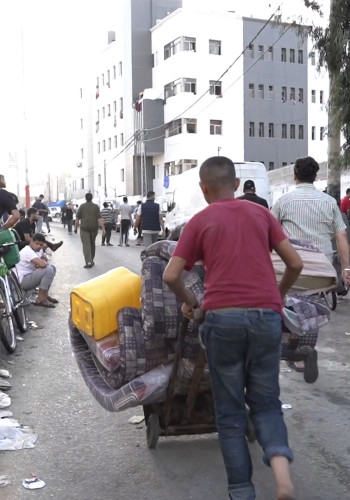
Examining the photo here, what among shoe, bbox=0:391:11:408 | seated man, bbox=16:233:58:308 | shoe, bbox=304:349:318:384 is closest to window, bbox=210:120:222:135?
seated man, bbox=16:233:58:308

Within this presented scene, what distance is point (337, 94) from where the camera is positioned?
37.2 ft

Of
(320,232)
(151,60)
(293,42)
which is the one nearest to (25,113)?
(151,60)

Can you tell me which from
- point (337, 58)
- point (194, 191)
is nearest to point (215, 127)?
point (194, 191)

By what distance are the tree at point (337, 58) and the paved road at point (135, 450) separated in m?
6.53

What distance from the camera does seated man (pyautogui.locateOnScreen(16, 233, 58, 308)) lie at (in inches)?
365

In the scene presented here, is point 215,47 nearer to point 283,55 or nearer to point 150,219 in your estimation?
point 283,55

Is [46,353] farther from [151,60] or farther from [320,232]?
[151,60]

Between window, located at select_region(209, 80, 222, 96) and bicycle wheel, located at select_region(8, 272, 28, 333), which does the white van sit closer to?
bicycle wheel, located at select_region(8, 272, 28, 333)

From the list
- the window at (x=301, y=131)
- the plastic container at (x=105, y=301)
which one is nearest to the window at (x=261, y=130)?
the window at (x=301, y=131)

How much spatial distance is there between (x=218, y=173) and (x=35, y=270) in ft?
22.4

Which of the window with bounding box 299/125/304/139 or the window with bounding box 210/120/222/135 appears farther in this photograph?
the window with bounding box 299/125/304/139

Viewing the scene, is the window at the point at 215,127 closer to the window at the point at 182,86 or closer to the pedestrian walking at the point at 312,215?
the window at the point at 182,86

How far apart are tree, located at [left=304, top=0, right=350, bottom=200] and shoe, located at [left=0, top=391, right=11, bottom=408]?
335 inches

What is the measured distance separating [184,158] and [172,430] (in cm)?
4653
